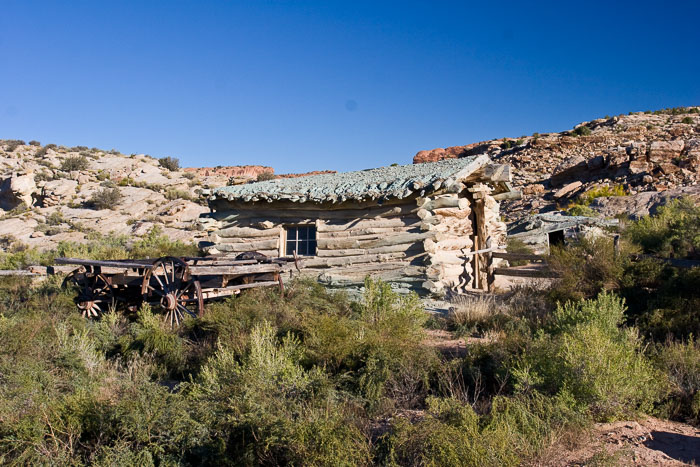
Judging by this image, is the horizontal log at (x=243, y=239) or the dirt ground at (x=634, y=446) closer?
the dirt ground at (x=634, y=446)

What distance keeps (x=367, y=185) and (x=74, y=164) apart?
33.1 m

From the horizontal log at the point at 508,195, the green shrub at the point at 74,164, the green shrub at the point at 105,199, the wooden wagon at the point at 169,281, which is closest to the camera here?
the wooden wagon at the point at 169,281

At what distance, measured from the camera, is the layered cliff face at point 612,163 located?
2367cm

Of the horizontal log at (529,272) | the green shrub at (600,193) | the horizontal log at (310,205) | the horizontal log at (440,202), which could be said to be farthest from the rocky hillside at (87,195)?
A: the green shrub at (600,193)

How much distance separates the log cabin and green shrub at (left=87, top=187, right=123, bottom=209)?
66.4 feet

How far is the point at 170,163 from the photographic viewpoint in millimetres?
41406

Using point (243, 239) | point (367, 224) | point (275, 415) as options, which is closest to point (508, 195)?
point (367, 224)

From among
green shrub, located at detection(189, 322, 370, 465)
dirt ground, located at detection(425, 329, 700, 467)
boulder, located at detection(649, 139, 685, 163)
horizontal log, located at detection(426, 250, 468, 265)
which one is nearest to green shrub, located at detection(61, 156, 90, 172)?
horizontal log, located at detection(426, 250, 468, 265)

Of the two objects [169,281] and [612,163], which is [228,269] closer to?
[169,281]

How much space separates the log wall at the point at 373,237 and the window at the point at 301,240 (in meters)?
0.25

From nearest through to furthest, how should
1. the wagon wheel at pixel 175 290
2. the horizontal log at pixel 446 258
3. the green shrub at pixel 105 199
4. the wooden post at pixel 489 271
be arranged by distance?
the wagon wheel at pixel 175 290 → the horizontal log at pixel 446 258 → the wooden post at pixel 489 271 → the green shrub at pixel 105 199

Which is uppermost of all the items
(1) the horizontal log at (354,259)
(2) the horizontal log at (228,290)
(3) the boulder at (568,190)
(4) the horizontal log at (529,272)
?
(3) the boulder at (568,190)

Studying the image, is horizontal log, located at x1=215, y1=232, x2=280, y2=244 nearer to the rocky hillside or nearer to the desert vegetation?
the desert vegetation

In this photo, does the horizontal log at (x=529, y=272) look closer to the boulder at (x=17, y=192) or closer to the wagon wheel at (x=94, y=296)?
the wagon wheel at (x=94, y=296)
